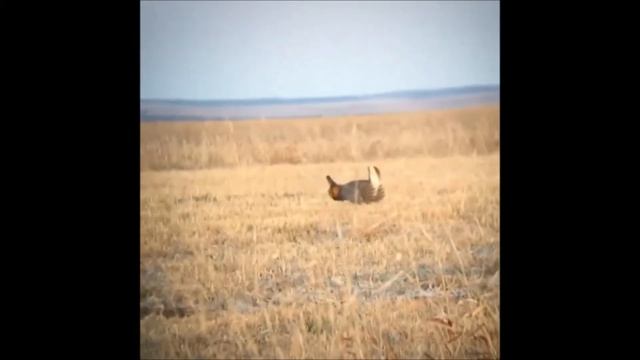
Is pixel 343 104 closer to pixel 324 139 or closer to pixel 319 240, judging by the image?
pixel 324 139

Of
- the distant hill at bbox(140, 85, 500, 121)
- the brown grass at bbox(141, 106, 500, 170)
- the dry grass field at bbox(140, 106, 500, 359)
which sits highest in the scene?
the distant hill at bbox(140, 85, 500, 121)

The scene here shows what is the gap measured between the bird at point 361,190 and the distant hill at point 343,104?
0.25 meters

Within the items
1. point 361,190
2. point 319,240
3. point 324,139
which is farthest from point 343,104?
point 319,240

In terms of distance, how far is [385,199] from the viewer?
293 cm

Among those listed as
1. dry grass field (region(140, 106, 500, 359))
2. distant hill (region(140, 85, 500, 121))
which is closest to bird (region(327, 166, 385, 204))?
dry grass field (region(140, 106, 500, 359))

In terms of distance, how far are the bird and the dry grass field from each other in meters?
0.02

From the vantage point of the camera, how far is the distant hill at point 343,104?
294cm

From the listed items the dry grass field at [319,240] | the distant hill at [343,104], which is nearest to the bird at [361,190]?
the dry grass field at [319,240]

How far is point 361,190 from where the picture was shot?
9.61 ft

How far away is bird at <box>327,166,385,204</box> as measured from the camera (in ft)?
9.60

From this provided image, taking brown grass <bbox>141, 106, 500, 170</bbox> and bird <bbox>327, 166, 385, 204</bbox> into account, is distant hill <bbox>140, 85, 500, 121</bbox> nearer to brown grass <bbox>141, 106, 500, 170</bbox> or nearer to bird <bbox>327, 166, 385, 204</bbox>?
brown grass <bbox>141, 106, 500, 170</bbox>
